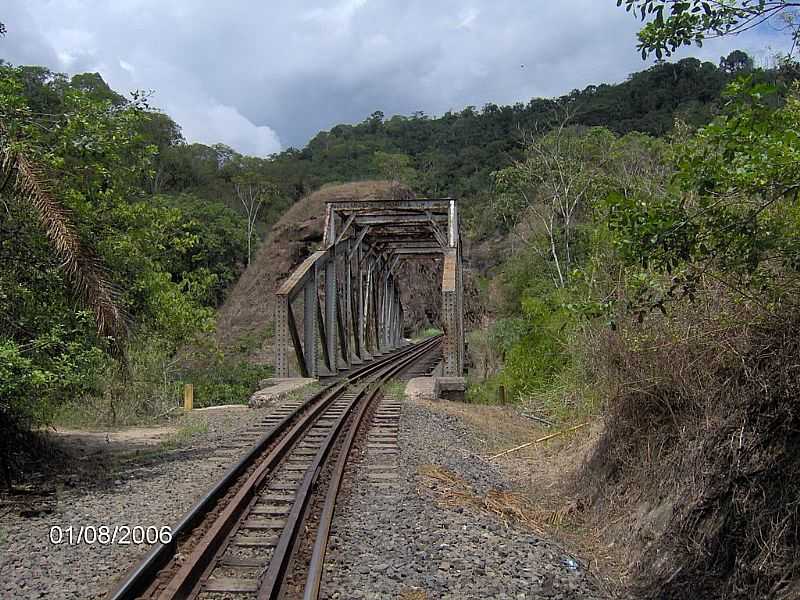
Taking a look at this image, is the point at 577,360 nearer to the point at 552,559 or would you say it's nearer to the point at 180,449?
the point at 552,559

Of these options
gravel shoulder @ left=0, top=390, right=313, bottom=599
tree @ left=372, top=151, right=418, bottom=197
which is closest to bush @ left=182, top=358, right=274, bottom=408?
gravel shoulder @ left=0, top=390, right=313, bottom=599

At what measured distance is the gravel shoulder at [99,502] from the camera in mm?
4375

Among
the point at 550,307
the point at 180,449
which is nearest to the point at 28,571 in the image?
the point at 180,449

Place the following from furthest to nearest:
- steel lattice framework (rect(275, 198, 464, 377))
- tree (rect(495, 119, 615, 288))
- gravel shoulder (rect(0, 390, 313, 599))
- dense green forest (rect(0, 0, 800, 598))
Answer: tree (rect(495, 119, 615, 288))
steel lattice framework (rect(275, 198, 464, 377))
gravel shoulder (rect(0, 390, 313, 599))
dense green forest (rect(0, 0, 800, 598))

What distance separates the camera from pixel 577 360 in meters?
9.02

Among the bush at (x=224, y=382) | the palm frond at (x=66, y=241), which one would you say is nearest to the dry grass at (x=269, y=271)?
the bush at (x=224, y=382)

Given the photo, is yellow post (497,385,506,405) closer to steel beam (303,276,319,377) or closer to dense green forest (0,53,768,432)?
steel beam (303,276,319,377)

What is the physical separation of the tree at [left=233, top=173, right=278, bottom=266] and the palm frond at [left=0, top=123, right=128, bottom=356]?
139ft

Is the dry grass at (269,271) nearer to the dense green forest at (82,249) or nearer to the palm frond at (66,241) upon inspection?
the dense green forest at (82,249)

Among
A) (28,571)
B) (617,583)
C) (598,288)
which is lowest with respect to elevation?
(617,583)

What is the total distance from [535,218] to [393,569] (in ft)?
72.1

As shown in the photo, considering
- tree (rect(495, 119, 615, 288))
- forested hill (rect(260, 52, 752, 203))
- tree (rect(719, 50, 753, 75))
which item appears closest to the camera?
tree (rect(719, 50, 753, 75))

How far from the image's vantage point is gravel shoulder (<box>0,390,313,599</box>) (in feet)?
14.4

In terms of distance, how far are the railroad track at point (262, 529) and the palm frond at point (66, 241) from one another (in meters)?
1.92
